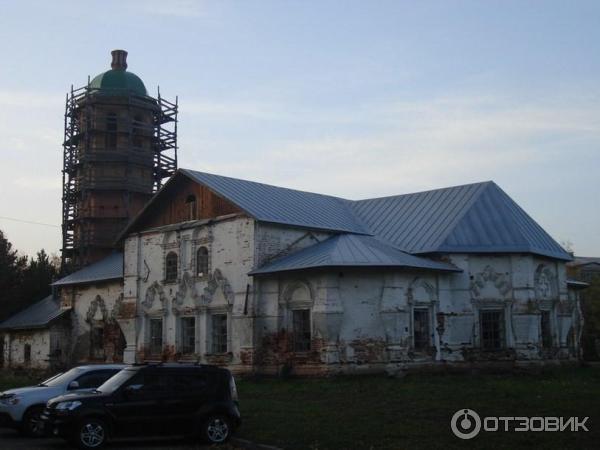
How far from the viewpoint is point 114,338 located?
112 feet

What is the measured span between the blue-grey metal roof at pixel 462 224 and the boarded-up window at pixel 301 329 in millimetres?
5142

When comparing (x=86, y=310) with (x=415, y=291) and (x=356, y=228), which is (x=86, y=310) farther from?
(x=415, y=291)

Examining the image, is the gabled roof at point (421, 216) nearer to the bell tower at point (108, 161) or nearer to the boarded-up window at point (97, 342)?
the boarded-up window at point (97, 342)

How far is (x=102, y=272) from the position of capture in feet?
118

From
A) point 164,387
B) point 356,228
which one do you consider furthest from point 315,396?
point 356,228

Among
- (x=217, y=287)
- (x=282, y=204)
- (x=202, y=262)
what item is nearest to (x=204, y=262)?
(x=202, y=262)

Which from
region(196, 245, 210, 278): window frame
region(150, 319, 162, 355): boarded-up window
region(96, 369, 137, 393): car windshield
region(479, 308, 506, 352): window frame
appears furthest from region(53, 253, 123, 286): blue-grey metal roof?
region(96, 369, 137, 393): car windshield

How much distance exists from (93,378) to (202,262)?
13.2m

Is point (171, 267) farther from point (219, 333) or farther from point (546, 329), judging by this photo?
point (546, 329)

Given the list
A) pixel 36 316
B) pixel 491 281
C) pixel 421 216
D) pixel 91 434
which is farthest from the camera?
pixel 36 316

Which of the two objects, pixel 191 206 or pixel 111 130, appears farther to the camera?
pixel 111 130

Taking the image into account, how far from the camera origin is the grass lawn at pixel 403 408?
1158 cm

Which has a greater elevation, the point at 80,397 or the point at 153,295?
the point at 153,295

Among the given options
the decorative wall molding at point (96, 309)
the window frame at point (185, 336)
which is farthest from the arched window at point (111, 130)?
the window frame at point (185, 336)
